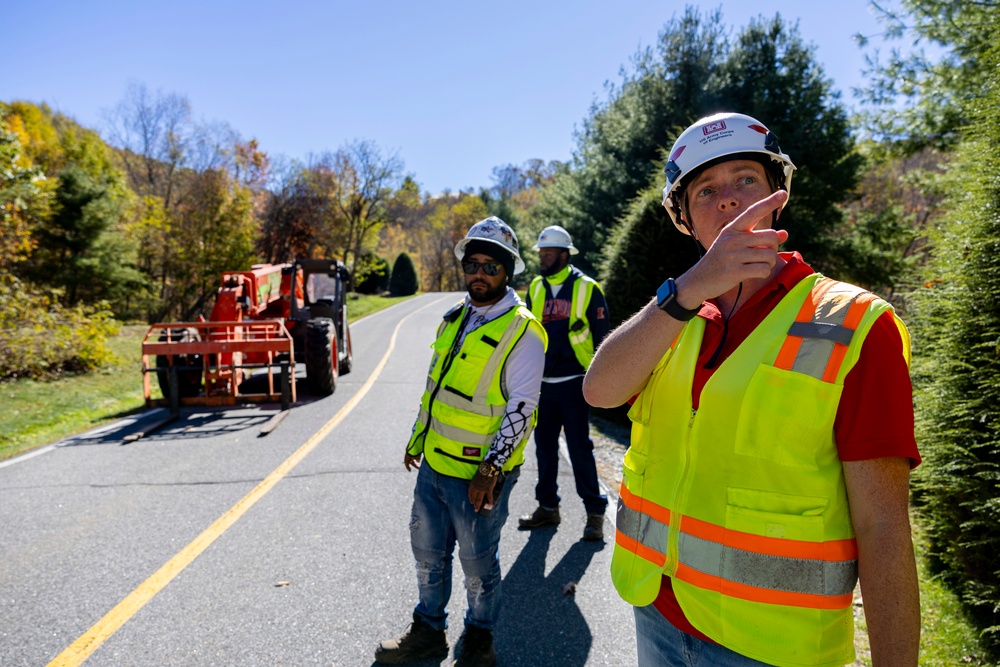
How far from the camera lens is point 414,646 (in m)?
2.85

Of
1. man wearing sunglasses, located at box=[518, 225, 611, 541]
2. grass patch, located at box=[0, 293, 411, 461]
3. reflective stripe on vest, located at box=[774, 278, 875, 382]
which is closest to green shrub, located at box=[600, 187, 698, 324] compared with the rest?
man wearing sunglasses, located at box=[518, 225, 611, 541]

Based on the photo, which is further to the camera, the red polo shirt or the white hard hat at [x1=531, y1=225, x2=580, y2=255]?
the white hard hat at [x1=531, y1=225, x2=580, y2=255]

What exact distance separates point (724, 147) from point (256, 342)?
7.70m

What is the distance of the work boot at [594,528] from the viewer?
4293 mm

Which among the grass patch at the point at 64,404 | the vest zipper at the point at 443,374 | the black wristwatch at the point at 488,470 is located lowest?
the grass patch at the point at 64,404

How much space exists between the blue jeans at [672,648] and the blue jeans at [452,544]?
115 centimetres

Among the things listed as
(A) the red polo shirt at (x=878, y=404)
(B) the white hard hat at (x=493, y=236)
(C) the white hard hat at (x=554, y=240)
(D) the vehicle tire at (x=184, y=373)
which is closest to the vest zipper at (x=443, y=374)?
(B) the white hard hat at (x=493, y=236)

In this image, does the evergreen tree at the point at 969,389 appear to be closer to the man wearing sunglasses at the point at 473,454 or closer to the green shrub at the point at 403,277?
the man wearing sunglasses at the point at 473,454

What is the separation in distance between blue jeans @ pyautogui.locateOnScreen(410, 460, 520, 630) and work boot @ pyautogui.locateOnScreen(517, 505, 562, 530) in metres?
1.67

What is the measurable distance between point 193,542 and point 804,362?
424 cm

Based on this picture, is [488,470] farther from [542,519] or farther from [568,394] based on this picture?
[542,519]

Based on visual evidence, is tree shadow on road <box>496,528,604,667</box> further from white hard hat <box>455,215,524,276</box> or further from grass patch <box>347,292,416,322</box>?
grass patch <box>347,292,416,322</box>

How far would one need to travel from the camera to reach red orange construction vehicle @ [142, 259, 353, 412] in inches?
317

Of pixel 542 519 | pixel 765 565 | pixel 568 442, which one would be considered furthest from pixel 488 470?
pixel 542 519
